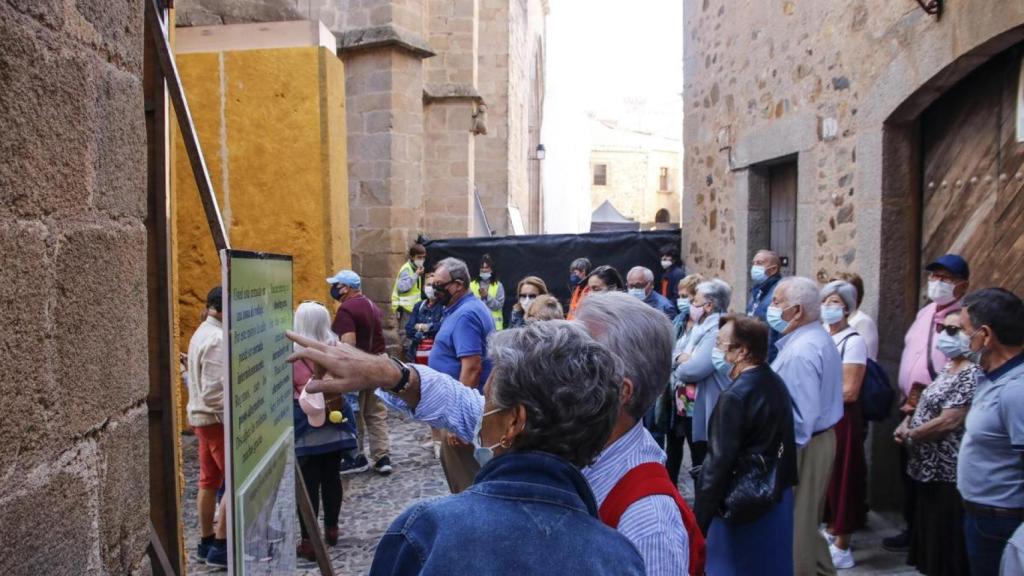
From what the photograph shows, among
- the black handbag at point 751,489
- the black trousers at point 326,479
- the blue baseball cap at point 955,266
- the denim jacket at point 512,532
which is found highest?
the blue baseball cap at point 955,266

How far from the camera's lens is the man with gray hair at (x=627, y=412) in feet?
5.62

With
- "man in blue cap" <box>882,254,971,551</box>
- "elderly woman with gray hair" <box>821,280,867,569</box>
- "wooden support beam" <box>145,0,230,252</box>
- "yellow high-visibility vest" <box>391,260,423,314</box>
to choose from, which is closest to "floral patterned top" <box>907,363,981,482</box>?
"man in blue cap" <box>882,254,971,551</box>

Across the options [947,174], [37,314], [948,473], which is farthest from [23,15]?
[947,174]

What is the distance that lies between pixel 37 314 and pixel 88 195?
0.30 metres

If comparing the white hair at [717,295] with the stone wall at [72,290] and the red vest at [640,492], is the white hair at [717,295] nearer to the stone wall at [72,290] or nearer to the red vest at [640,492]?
the red vest at [640,492]

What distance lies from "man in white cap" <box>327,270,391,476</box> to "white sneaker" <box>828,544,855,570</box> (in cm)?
334

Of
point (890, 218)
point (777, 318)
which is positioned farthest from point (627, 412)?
point (890, 218)

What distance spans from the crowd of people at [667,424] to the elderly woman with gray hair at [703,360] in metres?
0.01

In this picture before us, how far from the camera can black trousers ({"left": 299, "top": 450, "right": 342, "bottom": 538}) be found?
16.5 feet

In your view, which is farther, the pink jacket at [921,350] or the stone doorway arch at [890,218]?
the stone doorway arch at [890,218]

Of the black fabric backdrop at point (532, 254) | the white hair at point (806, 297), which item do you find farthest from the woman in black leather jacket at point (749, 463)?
the black fabric backdrop at point (532, 254)

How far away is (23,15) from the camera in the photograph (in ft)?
4.63

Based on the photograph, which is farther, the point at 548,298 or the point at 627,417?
the point at 548,298

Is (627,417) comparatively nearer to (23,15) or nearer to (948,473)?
(23,15)
